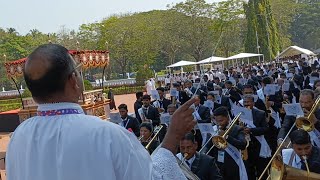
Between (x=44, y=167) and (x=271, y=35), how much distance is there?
47133mm

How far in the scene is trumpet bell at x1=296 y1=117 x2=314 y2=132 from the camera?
18.3ft

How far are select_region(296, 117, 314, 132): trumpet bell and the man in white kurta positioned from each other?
13.0ft

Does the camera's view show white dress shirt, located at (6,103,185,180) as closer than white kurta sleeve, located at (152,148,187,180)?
Yes

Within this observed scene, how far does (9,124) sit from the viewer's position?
21156 millimetres

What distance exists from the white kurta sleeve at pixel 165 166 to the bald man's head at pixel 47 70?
1.72 ft

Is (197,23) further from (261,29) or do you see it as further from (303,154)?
(303,154)

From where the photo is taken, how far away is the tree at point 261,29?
1781 inches

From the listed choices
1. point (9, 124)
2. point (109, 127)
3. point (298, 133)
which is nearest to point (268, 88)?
point (298, 133)

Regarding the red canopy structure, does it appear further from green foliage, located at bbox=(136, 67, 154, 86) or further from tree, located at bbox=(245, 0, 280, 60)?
tree, located at bbox=(245, 0, 280, 60)

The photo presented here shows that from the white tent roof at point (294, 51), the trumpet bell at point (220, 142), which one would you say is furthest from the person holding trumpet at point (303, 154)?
the white tent roof at point (294, 51)

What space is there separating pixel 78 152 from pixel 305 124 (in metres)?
4.39

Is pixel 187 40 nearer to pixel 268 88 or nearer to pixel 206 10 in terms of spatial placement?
pixel 206 10

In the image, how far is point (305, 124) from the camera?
18.4ft

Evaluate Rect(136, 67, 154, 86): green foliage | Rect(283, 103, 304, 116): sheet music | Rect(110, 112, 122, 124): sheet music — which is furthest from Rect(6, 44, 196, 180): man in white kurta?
Rect(136, 67, 154, 86): green foliage
